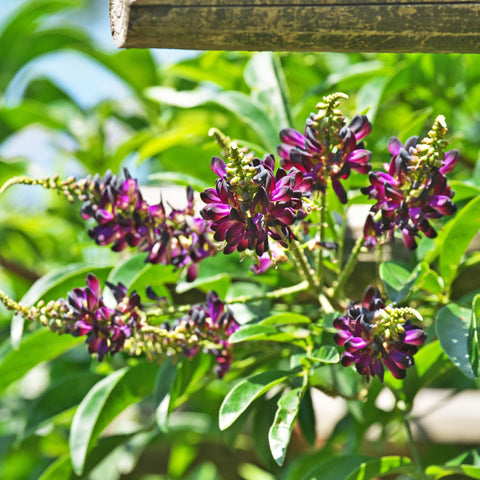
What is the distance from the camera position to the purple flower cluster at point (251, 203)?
66 centimetres

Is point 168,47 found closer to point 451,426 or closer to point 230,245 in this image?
point 230,245

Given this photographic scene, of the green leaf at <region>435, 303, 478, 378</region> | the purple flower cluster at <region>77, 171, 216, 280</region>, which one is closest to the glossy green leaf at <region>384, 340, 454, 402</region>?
the green leaf at <region>435, 303, 478, 378</region>

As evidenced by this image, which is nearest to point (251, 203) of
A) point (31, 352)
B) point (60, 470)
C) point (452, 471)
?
point (452, 471)

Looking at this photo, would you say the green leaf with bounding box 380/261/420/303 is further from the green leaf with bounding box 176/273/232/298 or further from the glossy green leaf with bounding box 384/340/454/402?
the green leaf with bounding box 176/273/232/298

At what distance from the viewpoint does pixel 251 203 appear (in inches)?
26.5

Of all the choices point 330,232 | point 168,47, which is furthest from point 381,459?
point 168,47

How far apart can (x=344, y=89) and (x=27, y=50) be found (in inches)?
30.7

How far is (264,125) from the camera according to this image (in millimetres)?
1096

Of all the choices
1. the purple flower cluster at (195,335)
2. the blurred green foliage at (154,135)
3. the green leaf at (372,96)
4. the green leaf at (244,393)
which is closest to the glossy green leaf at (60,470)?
the blurred green foliage at (154,135)

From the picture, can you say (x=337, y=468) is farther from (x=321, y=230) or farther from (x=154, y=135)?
(x=154, y=135)

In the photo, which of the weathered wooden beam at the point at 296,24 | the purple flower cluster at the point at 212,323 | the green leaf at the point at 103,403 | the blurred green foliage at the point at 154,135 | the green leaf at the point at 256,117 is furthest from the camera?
the blurred green foliage at the point at 154,135

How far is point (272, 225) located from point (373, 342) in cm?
16

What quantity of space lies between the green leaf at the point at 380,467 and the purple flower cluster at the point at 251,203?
36 cm

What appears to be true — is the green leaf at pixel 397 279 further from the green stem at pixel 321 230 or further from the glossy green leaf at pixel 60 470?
the glossy green leaf at pixel 60 470
